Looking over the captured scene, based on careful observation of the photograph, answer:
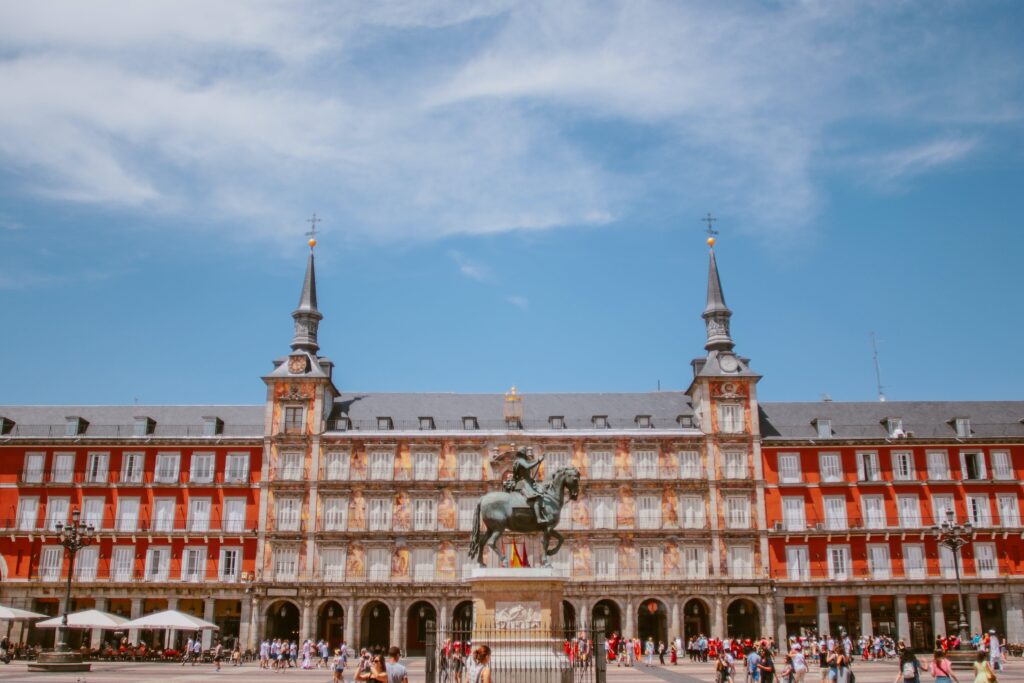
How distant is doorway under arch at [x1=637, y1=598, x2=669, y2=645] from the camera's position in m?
57.1

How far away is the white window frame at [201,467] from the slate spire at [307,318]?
9352 millimetres

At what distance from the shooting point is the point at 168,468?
195ft

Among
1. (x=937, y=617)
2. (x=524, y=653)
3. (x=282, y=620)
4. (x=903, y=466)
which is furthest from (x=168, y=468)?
(x=937, y=617)

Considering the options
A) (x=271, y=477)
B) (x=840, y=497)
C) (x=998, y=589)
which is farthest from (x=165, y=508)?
(x=998, y=589)

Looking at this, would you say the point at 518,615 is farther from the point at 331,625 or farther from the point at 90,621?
the point at 331,625

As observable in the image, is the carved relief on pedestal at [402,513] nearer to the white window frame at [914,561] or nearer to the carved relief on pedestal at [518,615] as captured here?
the white window frame at [914,561]

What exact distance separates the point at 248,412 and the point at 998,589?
162 feet

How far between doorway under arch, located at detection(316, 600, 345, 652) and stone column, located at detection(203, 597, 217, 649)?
21.4 feet

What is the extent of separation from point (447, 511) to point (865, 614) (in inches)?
1034

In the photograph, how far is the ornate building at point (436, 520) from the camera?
186ft

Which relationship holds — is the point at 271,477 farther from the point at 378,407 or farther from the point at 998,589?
the point at 998,589

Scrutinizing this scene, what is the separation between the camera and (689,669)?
42188 mm

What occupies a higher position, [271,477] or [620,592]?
[271,477]

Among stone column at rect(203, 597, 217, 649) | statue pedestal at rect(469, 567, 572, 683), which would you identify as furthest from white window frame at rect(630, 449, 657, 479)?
statue pedestal at rect(469, 567, 572, 683)
